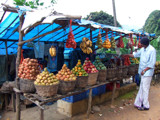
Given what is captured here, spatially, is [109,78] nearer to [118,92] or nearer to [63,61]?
[118,92]

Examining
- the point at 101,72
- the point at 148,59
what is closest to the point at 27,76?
the point at 101,72

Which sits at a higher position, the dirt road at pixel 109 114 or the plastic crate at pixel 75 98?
the plastic crate at pixel 75 98

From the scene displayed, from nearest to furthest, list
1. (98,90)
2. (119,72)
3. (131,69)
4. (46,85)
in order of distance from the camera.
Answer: (46,85) < (119,72) < (98,90) < (131,69)

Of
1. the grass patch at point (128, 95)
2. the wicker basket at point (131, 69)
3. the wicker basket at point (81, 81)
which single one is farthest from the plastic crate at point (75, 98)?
the grass patch at point (128, 95)

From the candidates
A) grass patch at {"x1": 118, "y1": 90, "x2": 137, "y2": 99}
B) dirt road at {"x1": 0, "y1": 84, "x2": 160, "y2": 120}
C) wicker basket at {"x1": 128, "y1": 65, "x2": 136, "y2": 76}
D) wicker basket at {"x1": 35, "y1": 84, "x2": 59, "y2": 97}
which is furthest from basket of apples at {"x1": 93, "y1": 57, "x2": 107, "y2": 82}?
grass patch at {"x1": 118, "y1": 90, "x2": 137, "y2": 99}

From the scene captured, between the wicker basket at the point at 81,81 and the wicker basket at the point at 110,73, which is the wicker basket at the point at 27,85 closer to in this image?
the wicker basket at the point at 81,81

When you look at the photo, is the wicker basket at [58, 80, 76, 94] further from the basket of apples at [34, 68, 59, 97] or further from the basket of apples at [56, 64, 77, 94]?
the basket of apples at [34, 68, 59, 97]

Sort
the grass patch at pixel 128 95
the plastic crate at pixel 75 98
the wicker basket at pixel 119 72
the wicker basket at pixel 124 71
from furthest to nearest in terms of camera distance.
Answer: the grass patch at pixel 128 95 → the wicker basket at pixel 124 71 → the wicker basket at pixel 119 72 → the plastic crate at pixel 75 98

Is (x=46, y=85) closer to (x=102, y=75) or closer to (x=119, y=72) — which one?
(x=102, y=75)

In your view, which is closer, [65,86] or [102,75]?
[65,86]

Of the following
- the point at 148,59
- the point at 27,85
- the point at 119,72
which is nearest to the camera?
the point at 27,85

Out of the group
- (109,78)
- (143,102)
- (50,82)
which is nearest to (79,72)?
(50,82)

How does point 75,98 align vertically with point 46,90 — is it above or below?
below

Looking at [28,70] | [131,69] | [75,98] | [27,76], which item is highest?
[28,70]
